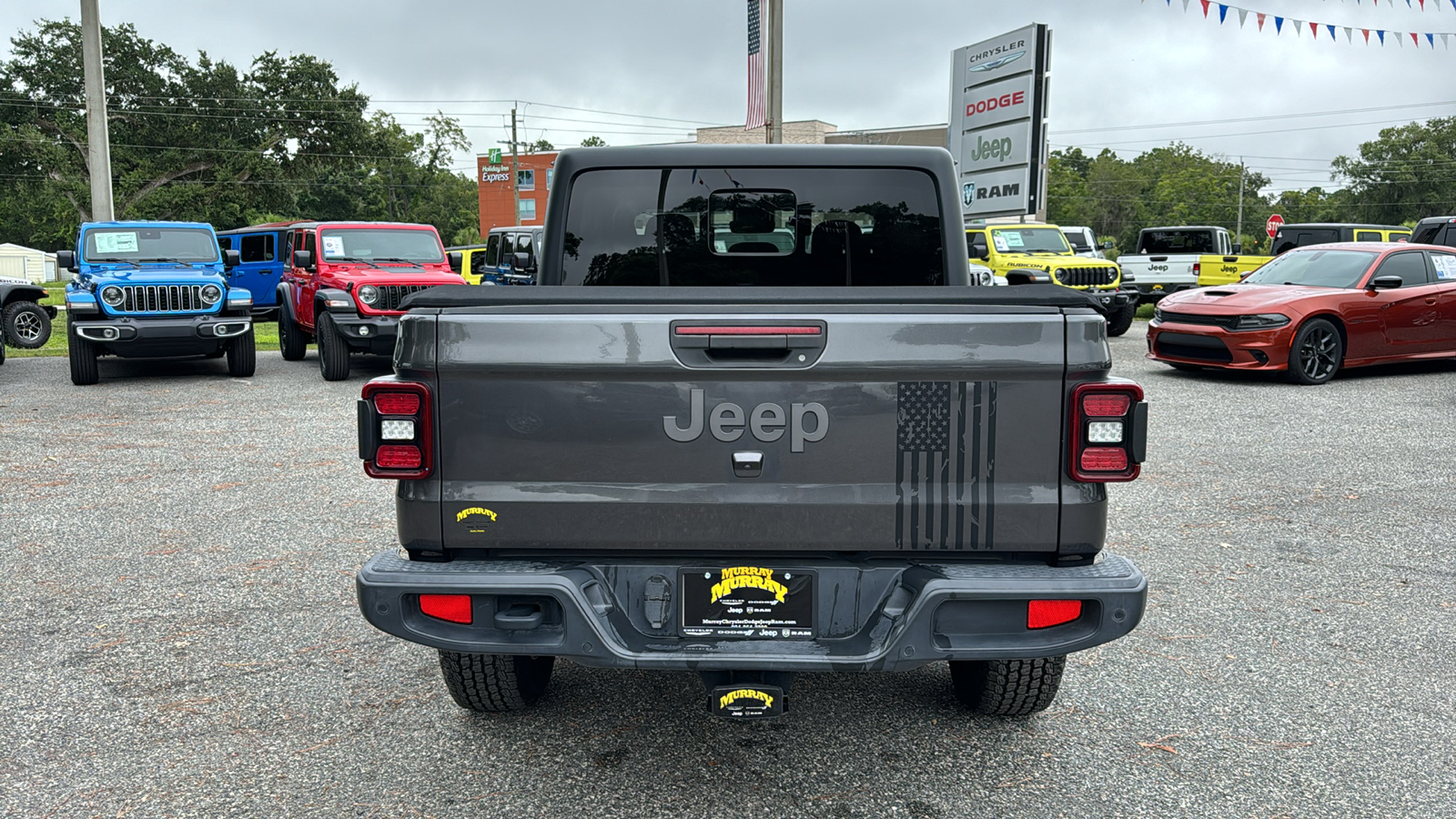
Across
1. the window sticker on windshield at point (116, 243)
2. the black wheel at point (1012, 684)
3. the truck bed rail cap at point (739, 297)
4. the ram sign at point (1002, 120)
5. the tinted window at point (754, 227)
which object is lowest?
the black wheel at point (1012, 684)

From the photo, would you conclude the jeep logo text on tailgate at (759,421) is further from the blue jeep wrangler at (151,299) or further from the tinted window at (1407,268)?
the tinted window at (1407,268)

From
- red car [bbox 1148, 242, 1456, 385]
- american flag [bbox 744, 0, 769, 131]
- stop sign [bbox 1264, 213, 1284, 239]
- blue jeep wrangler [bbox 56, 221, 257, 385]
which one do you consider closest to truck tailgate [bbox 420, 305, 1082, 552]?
red car [bbox 1148, 242, 1456, 385]

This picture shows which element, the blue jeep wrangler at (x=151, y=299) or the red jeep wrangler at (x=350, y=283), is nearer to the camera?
the blue jeep wrangler at (x=151, y=299)

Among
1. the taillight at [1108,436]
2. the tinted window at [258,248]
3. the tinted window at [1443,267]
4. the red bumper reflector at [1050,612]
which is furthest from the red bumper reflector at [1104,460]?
the tinted window at [258,248]

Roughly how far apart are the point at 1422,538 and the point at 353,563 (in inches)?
227

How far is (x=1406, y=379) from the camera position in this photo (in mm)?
13055

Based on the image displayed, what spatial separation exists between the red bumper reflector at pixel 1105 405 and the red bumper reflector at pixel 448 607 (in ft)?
5.44

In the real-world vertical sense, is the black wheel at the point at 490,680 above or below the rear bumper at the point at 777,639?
below

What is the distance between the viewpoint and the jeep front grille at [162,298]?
1248 centimetres

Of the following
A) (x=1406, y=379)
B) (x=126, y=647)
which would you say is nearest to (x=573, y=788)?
(x=126, y=647)

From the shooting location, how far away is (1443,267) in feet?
43.2

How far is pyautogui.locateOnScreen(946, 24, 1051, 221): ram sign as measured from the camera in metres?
21.1

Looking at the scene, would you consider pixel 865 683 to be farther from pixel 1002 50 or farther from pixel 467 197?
pixel 467 197

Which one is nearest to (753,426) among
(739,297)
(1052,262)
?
(739,297)
